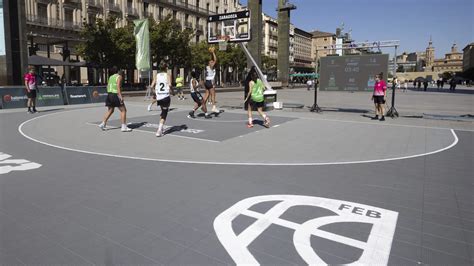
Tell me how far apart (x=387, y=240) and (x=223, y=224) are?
5.51 ft

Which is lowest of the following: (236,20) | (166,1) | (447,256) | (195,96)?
(447,256)

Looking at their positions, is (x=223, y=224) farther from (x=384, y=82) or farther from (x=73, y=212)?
(x=384, y=82)

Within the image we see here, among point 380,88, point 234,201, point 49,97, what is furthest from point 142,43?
point 234,201

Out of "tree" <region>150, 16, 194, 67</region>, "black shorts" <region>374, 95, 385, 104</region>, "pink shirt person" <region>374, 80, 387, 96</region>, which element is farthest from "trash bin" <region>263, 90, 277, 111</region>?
"tree" <region>150, 16, 194, 67</region>

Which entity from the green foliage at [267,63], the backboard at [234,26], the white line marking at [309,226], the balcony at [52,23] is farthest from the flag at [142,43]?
the green foliage at [267,63]

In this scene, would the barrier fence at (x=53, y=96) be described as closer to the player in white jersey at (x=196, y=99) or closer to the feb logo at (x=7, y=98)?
the feb logo at (x=7, y=98)

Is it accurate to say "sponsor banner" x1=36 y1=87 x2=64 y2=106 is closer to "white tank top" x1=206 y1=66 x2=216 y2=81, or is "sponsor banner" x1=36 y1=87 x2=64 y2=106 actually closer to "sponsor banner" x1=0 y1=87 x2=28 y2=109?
"sponsor banner" x1=0 y1=87 x2=28 y2=109

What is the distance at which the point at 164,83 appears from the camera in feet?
31.3

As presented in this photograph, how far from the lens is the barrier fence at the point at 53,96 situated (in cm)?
1745

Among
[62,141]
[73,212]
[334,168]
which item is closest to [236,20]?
[62,141]

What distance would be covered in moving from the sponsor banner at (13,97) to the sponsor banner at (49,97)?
27.1 inches

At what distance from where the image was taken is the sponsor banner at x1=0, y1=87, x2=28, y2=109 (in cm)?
1730

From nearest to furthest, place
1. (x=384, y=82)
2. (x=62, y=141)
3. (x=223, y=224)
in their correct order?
(x=223, y=224)
(x=62, y=141)
(x=384, y=82)

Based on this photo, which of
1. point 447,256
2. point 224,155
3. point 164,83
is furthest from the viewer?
point 164,83
